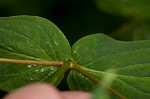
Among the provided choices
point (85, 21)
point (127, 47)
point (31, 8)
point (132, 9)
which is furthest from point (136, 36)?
point (127, 47)

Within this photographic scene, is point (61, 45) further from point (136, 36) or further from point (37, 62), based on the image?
point (136, 36)

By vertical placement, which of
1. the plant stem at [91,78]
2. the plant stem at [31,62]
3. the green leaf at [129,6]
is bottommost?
the plant stem at [31,62]

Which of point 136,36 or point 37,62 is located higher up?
point 136,36

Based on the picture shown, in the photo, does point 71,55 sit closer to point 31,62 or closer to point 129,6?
point 31,62

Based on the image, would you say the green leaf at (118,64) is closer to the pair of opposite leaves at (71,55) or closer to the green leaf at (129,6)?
the pair of opposite leaves at (71,55)

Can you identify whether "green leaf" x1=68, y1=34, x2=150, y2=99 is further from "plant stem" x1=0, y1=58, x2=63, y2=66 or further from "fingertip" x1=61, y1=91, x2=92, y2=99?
"fingertip" x1=61, y1=91, x2=92, y2=99

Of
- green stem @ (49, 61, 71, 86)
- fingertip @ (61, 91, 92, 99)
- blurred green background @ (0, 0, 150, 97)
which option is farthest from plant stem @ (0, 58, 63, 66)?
blurred green background @ (0, 0, 150, 97)

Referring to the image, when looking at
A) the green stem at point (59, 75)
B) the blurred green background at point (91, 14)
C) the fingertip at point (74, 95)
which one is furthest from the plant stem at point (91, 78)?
the blurred green background at point (91, 14)
